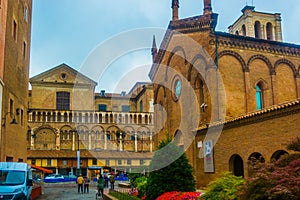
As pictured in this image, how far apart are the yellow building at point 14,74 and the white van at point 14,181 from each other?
190 inches

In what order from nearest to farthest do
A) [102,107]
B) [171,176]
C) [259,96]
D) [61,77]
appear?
1. [171,176]
2. [259,96]
3. [61,77]
4. [102,107]

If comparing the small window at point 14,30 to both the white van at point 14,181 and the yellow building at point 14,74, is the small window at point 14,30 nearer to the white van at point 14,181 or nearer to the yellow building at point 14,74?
the yellow building at point 14,74

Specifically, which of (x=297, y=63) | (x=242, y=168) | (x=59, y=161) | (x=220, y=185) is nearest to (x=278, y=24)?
(x=297, y=63)

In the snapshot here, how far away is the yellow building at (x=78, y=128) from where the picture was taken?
53.9 m

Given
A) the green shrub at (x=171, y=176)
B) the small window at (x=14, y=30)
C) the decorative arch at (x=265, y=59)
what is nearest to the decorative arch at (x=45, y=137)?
the small window at (x=14, y=30)

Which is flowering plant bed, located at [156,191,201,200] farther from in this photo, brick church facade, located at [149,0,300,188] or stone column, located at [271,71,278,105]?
stone column, located at [271,71,278,105]

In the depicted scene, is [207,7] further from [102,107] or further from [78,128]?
[102,107]

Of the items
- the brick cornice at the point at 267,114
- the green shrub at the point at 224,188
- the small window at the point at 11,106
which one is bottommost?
the green shrub at the point at 224,188

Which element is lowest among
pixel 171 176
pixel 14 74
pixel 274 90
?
pixel 171 176

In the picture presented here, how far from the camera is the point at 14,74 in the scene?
25734 millimetres

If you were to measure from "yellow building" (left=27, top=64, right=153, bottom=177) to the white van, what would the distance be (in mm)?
35702

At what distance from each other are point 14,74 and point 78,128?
107ft

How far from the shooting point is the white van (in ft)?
48.6

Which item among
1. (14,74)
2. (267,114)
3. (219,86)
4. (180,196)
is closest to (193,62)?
(219,86)
